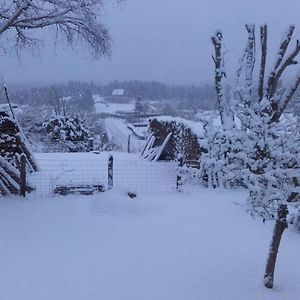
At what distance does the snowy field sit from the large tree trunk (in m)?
0.15

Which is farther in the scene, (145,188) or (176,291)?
(145,188)

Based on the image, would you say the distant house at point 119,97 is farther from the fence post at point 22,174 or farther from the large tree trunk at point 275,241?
the large tree trunk at point 275,241

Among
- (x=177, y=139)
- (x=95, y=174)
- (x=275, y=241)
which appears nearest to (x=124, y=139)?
(x=177, y=139)

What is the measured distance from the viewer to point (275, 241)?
5152mm

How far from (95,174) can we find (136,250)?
229 inches

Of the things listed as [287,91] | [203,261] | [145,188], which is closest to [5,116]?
[145,188]

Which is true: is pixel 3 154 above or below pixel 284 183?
below

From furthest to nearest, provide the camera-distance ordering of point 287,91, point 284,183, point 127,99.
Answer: point 127,99 → point 287,91 → point 284,183

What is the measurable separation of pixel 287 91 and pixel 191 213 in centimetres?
446

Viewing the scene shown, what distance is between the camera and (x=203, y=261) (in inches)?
247

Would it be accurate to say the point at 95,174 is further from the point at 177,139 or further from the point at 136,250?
the point at 136,250

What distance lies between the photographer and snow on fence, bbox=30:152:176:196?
10273mm

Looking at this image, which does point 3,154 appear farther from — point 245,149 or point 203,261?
point 245,149

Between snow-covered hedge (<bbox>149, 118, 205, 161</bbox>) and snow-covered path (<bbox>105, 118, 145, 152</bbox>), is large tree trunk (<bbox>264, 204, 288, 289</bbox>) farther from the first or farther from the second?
snow-covered path (<bbox>105, 118, 145, 152</bbox>)
